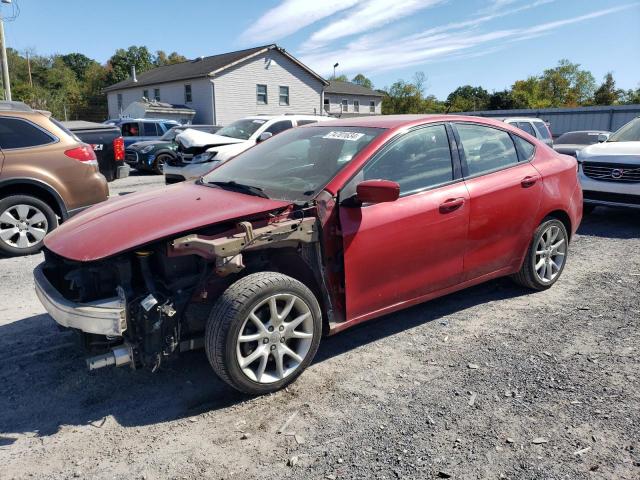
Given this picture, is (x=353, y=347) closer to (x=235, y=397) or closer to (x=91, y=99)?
(x=235, y=397)

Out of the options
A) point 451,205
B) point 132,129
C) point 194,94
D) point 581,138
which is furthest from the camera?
point 194,94

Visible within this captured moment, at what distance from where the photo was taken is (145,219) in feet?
10.6

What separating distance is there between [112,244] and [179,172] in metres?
7.55

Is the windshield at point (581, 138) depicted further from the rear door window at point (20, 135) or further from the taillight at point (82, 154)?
the rear door window at point (20, 135)

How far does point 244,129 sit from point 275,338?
9012mm

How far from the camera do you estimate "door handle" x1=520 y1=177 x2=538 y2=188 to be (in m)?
4.45

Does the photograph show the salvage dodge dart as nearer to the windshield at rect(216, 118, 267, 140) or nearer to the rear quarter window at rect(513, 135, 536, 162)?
the rear quarter window at rect(513, 135, 536, 162)

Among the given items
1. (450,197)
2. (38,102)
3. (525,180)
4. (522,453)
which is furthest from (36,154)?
(38,102)

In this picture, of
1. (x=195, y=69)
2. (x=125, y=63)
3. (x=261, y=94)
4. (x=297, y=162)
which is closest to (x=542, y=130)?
(x=297, y=162)

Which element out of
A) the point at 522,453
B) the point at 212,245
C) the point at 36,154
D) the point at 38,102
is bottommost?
the point at 522,453

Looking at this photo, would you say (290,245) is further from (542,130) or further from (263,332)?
(542,130)

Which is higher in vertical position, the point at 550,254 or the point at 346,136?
the point at 346,136

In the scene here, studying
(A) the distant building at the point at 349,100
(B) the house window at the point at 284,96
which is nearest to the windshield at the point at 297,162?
(B) the house window at the point at 284,96

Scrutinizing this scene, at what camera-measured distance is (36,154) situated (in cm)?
634
